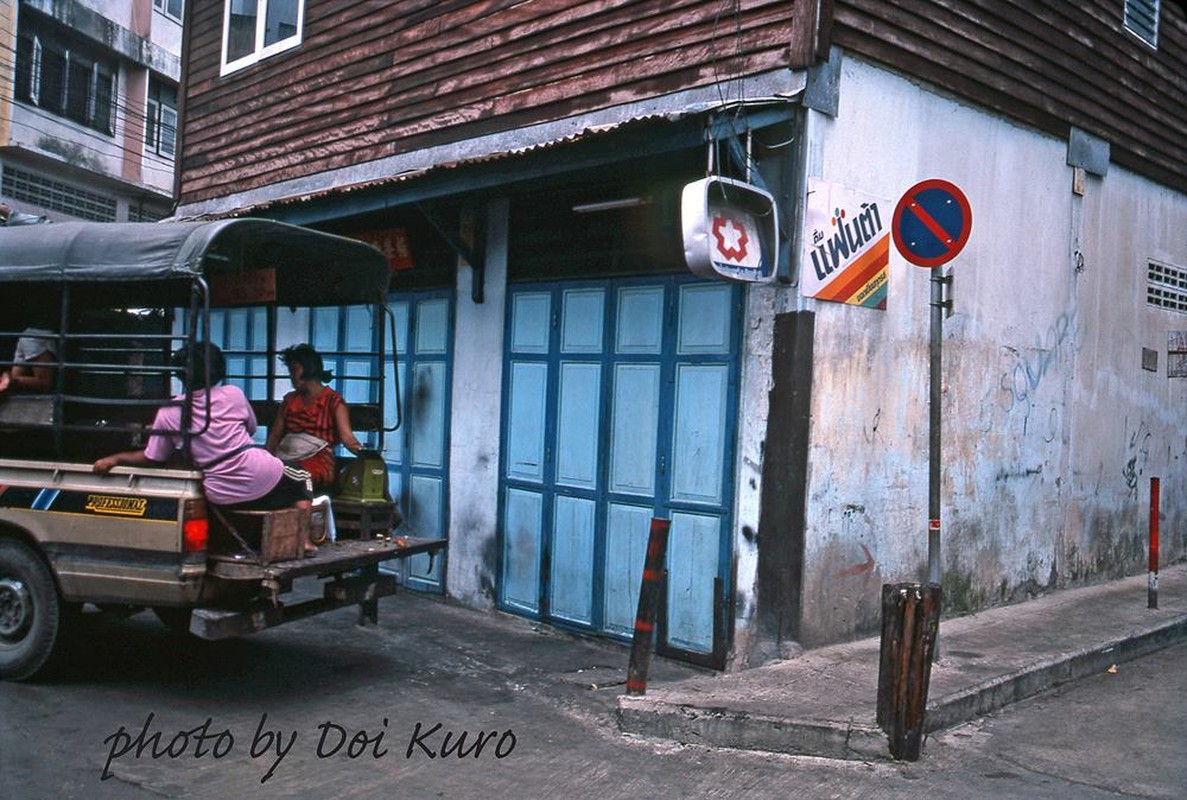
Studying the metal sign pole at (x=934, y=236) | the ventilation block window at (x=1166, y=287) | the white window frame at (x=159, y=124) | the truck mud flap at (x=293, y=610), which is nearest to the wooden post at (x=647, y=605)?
the metal sign pole at (x=934, y=236)

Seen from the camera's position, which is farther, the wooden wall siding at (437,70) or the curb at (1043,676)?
the wooden wall siding at (437,70)

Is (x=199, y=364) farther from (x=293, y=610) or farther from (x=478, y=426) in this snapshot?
(x=478, y=426)

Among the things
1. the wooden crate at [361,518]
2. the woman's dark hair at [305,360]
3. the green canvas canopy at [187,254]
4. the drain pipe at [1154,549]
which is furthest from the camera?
the drain pipe at [1154,549]

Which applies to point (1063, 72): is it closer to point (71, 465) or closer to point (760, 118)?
point (760, 118)

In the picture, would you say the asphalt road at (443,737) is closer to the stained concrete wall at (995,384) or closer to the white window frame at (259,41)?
the stained concrete wall at (995,384)

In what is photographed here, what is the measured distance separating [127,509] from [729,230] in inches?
148

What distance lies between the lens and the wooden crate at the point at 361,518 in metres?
7.09

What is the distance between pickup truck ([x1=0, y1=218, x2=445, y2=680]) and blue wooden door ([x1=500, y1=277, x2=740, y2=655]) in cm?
139

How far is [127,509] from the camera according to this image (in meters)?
5.99

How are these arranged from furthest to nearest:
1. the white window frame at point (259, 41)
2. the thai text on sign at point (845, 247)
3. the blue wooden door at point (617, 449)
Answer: the white window frame at point (259, 41) → the blue wooden door at point (617, 449) → the thai text on sign at point (845, 247)

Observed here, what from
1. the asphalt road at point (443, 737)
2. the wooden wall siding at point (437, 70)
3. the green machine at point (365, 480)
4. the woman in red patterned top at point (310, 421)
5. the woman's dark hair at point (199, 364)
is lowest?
the asphalt road at point (443, 737)

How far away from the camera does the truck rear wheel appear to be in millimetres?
6258

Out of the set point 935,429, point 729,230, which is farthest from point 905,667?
point 729,230

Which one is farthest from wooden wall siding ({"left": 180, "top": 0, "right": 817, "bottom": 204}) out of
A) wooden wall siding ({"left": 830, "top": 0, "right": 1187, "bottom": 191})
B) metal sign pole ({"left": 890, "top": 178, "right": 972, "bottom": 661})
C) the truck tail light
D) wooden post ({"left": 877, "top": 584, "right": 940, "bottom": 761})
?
the truck tail light
